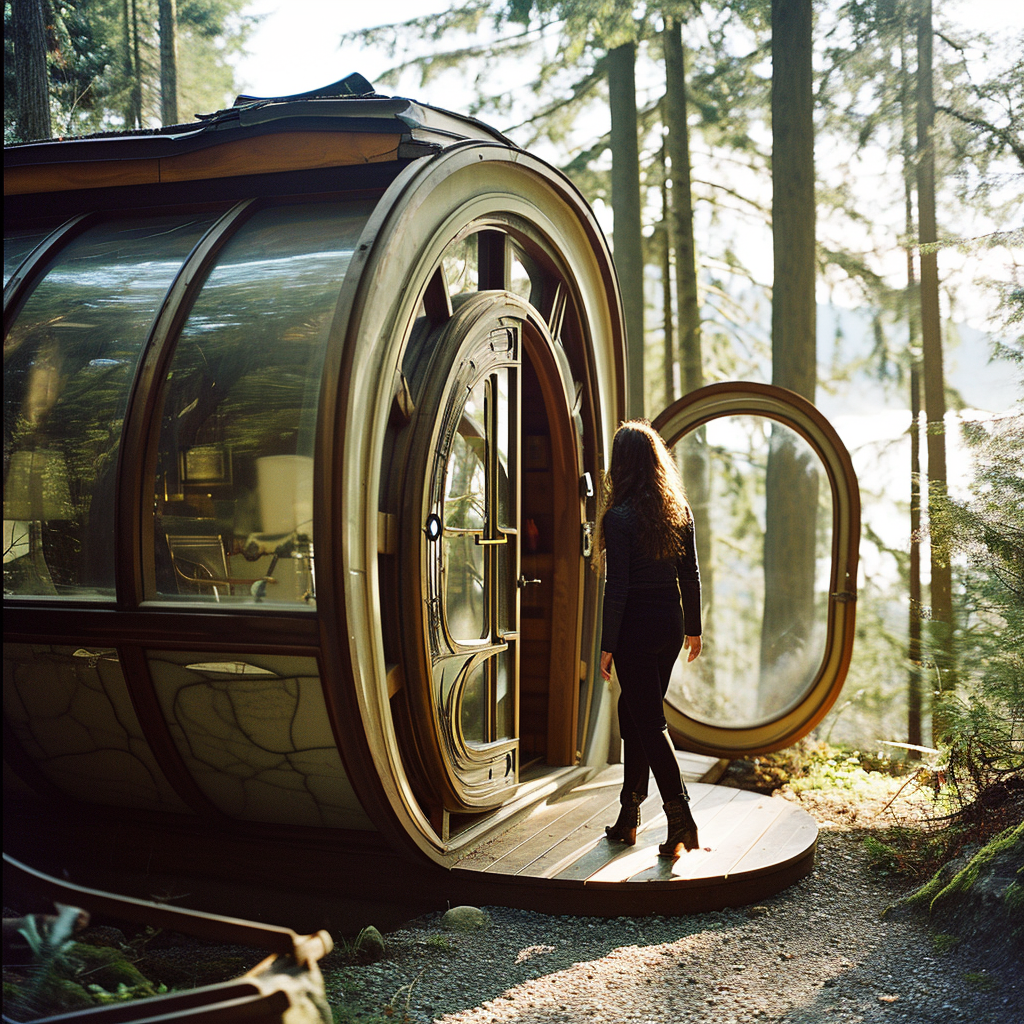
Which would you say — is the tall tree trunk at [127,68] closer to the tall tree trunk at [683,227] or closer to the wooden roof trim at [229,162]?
the tall tree trunk at [683,227]

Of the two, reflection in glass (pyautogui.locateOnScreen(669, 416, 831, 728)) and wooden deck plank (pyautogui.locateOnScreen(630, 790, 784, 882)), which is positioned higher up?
reflection in glass (pyautogui.locateOnScreen(669, 416, 831, 728))

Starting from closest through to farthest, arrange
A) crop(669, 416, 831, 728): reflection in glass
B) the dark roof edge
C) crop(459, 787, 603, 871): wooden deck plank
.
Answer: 1. the dark roof edge
2. crop(459, 787, 603, 871): wooden deck plank
3. crop(669, 416, 831, 728): reflection in glass

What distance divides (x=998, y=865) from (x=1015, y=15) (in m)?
7.29

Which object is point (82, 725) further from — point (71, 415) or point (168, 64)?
point (168, 64)

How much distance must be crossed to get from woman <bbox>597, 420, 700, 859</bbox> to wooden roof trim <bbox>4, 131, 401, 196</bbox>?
5.62ft

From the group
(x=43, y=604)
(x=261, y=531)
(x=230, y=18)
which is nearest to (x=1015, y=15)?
(x=261, y=531)

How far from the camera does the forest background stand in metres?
7.06

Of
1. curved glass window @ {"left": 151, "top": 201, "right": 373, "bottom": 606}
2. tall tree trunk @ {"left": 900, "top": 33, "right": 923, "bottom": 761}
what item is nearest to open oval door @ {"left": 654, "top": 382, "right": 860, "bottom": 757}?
tall tree trunk @ {"left": 900, "top": 33, "right": 923, "bottom": 761}

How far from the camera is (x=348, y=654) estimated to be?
11.1ft

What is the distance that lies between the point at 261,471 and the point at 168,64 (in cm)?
962

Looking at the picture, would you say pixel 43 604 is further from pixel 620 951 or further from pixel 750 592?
pixel 750 592

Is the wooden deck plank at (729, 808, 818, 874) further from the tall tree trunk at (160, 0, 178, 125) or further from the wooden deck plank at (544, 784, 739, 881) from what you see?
the tall tree trunk at (160, 0, 178, 125)

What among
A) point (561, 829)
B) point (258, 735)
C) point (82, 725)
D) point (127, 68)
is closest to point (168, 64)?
point (127, 68)

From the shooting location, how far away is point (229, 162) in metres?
4.15
